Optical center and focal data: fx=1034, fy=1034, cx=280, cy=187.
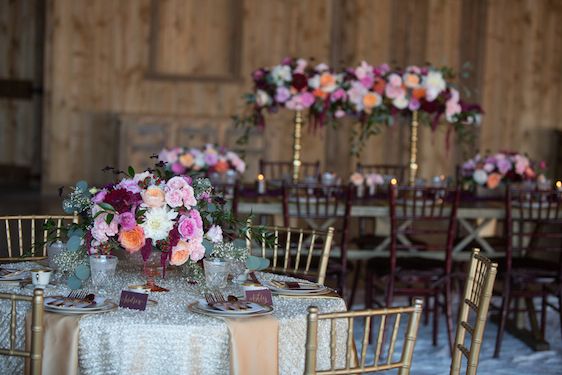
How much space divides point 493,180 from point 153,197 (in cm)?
362

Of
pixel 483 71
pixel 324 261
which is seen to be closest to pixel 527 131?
pixel 483 71

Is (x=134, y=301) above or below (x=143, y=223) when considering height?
below

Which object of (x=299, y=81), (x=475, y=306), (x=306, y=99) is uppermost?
(x=299, y=81)

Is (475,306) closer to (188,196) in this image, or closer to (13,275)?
(188,196)

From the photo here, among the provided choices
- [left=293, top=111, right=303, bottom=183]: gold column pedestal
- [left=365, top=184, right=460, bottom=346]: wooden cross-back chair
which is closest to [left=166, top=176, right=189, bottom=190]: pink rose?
[left=365, top=184, right=460, bottom=346]: wooden cross-back chair

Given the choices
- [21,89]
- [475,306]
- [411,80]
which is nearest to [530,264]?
[411,80]

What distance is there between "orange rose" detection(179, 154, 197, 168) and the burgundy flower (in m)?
0.79

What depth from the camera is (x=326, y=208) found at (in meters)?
5.47

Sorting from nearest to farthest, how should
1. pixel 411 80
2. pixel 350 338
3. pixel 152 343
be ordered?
pixel 350 338
pixel 152 343
pixel 411 80

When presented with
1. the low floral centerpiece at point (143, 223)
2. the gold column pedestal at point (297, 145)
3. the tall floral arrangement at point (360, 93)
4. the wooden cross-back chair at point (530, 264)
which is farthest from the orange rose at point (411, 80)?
the low floral centerpiece at point (143, 223)

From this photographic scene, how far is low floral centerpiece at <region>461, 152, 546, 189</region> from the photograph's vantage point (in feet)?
20.6

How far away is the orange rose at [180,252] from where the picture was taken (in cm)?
314

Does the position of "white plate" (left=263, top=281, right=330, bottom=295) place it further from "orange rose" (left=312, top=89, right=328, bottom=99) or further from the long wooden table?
"orange rose" (left=312, top=89, right=328, bottom=99)

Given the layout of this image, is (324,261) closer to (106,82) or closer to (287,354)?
(287,354)
